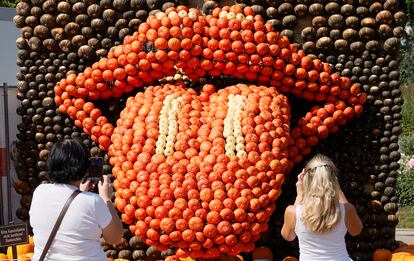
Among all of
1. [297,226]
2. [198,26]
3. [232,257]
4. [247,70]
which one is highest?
[198,26]

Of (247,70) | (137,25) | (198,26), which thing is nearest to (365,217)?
(247,70)

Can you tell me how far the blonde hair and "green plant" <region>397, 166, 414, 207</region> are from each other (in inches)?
361

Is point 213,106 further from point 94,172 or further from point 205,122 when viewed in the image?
point 94,172

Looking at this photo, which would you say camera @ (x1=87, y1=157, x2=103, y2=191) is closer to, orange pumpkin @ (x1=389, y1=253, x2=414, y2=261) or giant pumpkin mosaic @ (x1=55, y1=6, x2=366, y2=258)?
giant pumpkin mosaic @ (x1=55, y1=6, x2=366, y2=258)

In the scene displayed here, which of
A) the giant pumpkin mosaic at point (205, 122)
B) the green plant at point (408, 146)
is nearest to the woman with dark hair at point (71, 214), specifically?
the giant pumpkin mosaic at point (205, 122)

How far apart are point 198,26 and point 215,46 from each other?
236 millimetres

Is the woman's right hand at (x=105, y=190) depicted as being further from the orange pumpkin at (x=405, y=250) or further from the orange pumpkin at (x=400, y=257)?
the orange pumpkin at (x=405, y=250)

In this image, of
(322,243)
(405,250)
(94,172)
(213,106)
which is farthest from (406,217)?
(94,172)

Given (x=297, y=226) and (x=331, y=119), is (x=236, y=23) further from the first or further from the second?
(x=297, y=226)

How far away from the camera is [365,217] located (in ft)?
22.8

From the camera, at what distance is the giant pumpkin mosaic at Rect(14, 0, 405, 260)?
233 inches

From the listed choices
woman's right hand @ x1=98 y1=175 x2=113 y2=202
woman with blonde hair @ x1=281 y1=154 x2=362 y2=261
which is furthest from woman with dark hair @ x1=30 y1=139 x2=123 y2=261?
woman with blonde hair @ x1=281 y1=154 x2=362 y2=261

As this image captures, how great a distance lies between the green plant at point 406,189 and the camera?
12.8m

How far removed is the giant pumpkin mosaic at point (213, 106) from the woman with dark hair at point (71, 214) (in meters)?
2.03
